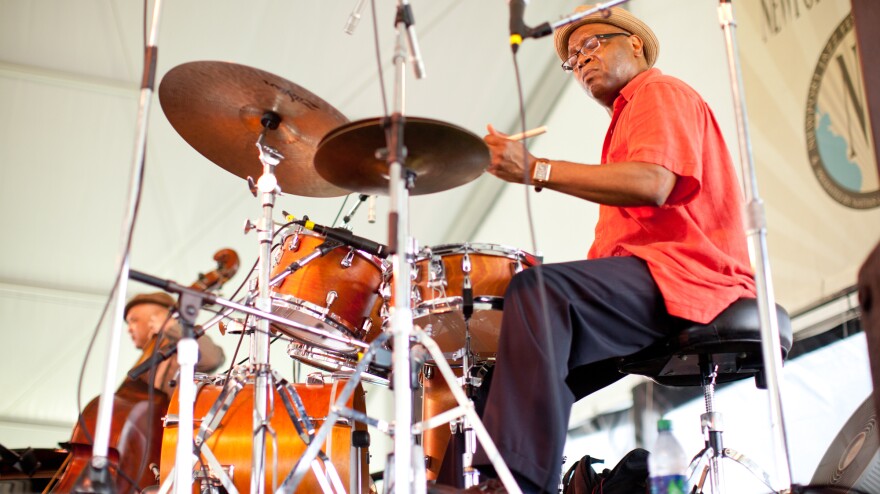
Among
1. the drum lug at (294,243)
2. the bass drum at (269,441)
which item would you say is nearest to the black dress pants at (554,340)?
the bass drum at (269,441)

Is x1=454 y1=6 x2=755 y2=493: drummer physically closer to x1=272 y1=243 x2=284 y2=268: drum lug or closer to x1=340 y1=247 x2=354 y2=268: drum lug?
x1=340 y1=247 x2=354 y2=268: drum lug

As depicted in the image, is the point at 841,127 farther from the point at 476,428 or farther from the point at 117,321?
the point at 117,321

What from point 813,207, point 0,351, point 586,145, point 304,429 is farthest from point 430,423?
point 0,351

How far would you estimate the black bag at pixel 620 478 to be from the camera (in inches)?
106

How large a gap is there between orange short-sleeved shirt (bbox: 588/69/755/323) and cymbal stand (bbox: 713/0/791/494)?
32 cm

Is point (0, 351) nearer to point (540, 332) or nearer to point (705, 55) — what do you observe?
point (705, 55)

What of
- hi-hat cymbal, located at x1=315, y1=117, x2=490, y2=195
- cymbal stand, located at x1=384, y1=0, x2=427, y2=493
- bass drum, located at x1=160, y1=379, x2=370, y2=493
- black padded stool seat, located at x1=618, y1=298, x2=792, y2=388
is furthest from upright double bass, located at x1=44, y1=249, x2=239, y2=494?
black padded stool seat, located at x1=618, y1=298, x2=792, y2=388

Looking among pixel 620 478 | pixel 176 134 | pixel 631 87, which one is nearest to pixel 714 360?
pixel 620 478

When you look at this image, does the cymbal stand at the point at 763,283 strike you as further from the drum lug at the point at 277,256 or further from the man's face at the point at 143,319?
the man's face at the point at 143,319

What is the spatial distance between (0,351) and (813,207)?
257 inches

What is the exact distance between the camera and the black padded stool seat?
2.15 m

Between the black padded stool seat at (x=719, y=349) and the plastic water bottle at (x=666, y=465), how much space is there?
0.19 metres

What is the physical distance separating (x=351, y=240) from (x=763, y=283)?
1.37 m

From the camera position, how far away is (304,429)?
8.23 ft
